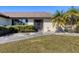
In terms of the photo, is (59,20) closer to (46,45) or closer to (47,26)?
(47,26)

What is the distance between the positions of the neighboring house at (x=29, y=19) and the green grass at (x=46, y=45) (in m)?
0.18

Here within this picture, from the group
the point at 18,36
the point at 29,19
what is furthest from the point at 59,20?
the point at 18,36

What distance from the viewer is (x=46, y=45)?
3931 centimetres

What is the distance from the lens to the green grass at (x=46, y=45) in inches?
1547

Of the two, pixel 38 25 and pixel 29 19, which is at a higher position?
pixel 29 19

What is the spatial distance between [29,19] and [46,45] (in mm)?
503

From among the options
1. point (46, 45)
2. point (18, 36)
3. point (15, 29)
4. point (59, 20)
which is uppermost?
point (59, 20)

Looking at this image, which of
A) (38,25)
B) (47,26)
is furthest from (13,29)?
(47,26)

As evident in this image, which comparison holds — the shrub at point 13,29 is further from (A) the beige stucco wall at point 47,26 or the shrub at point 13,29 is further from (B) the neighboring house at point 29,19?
(A) the beige stucco wall at point 47,26

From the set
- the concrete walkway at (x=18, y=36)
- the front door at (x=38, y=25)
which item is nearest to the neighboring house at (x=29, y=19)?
the front door at (x=38, y=25)

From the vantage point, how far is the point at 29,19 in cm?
3931
